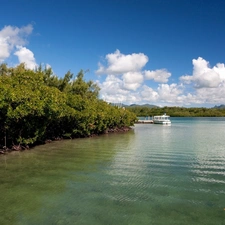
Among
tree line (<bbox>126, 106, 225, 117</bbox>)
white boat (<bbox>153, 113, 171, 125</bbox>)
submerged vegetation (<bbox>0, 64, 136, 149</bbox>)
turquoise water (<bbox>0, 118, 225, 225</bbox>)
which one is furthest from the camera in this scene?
tree line (<bbox>126, 106, 225, 117</bbox>)

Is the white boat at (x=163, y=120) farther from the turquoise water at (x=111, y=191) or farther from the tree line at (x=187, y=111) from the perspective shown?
the tree line at (x=187, y=111)

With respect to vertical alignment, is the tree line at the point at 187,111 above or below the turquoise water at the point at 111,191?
above

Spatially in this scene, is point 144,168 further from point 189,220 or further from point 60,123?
point 60,123

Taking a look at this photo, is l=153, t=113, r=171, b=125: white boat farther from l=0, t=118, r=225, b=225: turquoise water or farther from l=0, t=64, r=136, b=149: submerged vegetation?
l=0, t=118, r=225, b=225: turquoise water

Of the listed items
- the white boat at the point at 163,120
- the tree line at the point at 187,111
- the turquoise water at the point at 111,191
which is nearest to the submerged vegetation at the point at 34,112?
the turquoise water at the point at 111,191

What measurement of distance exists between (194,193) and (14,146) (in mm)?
14671

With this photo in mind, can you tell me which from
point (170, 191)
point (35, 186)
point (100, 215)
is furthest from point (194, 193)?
point (35, 186)

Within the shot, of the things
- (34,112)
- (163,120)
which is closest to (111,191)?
(34,112)

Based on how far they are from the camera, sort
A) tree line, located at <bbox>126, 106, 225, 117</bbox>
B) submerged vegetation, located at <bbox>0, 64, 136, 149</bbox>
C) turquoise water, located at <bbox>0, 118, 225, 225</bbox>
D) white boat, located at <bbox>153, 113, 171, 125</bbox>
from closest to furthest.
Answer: turquoise water, located at <bbox>0, 118, 225, 225</bbox> → submerged vegetation, located at <bbox>0, 64, 136, 149</bbox> → white boat, located at <bbox>153, 113, 171, 125</bbox> → tree line, located at <bbox>126, 106, 225, 117</bbox>

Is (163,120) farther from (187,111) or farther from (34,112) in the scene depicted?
(187,111)

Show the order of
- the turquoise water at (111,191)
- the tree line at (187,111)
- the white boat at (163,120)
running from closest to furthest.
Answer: the turquoise water at (111,191), the white boat at (163,120), the tree line at (187,111)

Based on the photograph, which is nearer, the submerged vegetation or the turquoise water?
the turquoise water

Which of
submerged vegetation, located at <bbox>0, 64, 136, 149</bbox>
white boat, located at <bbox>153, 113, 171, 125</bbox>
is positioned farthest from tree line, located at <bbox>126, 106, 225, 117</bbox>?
submerged vegetation, located at <bbox>0, 64, 136, 149</bbox>

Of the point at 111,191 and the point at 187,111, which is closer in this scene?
the point at 111,191
